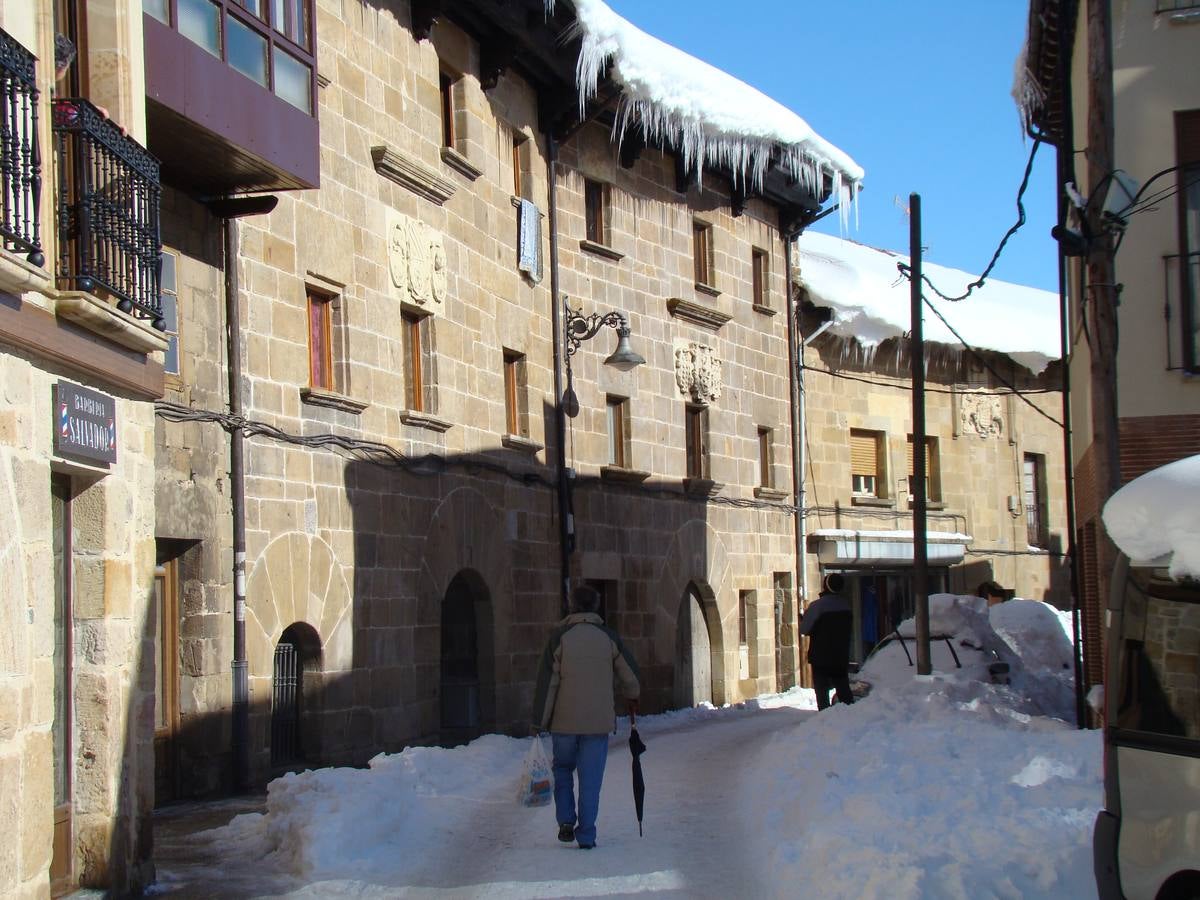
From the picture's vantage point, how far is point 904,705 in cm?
1448

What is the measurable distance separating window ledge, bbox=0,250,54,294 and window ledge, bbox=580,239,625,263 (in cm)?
1389

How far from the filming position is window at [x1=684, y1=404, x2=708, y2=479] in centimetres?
2408

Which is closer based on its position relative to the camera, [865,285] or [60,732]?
[60,732]

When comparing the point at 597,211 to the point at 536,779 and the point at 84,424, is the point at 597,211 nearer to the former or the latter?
the point at 536,779

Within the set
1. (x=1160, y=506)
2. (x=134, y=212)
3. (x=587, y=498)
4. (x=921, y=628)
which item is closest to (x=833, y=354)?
(x=587, y=498)

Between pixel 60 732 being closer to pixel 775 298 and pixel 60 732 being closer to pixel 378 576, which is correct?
pixel 378 576

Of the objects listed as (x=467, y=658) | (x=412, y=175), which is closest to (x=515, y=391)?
(x=467, y=658)

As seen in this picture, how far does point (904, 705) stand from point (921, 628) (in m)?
3.16

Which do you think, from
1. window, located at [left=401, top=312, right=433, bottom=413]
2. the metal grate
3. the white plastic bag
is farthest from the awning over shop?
the white plastic bag

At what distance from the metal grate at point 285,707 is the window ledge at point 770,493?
12438 millimetres

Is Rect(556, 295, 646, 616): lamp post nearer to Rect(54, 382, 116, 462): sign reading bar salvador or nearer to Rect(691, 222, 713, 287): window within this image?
Rect(691, 222, 713, 287): window

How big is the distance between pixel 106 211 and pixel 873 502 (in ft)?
70.2

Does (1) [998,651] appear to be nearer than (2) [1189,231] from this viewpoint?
No

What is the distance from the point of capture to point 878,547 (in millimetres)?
28000
